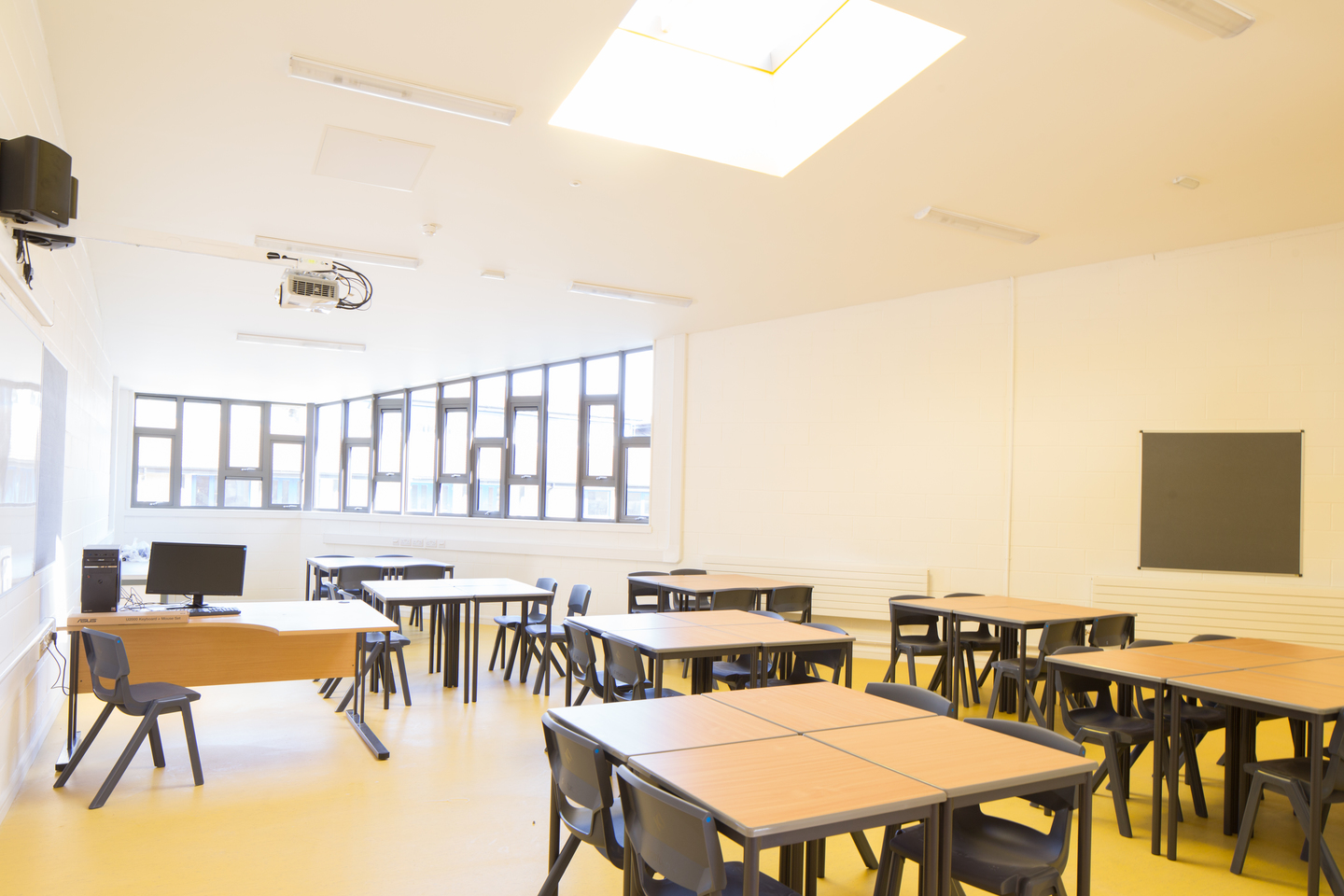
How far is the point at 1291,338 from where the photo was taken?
565 cm

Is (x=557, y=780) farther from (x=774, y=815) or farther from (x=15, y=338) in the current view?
(x=15, y=338)

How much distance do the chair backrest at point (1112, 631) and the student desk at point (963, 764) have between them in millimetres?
2841

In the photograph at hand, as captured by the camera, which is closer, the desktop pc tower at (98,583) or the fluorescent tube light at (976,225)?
the desktop pc tower at (98,583)

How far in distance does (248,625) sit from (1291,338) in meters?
6.86

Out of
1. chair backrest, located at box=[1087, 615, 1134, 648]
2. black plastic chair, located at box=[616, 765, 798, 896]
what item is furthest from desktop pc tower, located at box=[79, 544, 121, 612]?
chair backrest, located at box=[1087, 615, 1134, 648]

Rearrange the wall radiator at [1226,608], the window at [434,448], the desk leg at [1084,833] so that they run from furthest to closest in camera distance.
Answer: the window at [434,448] → the wall radiator at [1226,608] → the desk leg at [1084,833]

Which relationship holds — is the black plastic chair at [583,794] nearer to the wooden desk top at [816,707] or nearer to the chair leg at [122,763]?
the wooden desk top at [816,707]

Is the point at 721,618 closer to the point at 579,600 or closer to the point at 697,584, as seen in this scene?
Answer: the point at 697,584

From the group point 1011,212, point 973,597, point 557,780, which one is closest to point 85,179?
point 557,780

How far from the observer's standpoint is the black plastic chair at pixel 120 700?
375 centimetres

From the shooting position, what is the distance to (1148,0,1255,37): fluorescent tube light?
3.00 m

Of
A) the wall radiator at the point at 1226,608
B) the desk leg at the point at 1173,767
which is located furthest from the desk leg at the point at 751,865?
the wall radiator at the point at 1226,608

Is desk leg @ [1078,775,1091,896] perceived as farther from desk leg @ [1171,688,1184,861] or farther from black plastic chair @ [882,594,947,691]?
black plastic chair @ [882,594,947,691]

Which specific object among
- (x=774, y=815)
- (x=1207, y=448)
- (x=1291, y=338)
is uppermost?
(x=1291, y=338)
